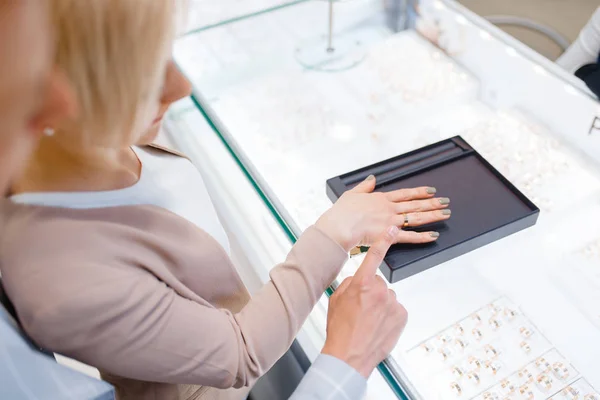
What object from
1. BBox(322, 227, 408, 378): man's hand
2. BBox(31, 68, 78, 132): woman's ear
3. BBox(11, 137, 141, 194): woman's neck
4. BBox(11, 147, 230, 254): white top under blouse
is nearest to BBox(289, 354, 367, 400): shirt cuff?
BBox(322, 227, 408, 378): man's hand

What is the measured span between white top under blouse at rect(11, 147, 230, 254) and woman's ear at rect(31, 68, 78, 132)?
262mm

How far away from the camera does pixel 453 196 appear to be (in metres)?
0.88

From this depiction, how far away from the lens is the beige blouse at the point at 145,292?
20.9 inches

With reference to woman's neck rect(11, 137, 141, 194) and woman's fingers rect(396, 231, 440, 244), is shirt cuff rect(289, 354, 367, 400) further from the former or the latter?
woman's neck rect(11, 137, 141, 194)

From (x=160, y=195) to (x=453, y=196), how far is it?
488 millimetres

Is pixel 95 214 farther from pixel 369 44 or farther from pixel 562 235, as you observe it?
pixel 369 44

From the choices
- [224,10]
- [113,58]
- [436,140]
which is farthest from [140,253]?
[224,10]

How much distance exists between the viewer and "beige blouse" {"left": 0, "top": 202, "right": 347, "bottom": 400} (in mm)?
530

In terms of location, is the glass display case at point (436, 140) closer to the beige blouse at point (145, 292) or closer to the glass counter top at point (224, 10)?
the glass counter top at point (224, 10)

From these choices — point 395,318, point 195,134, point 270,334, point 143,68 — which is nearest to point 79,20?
point 143,68

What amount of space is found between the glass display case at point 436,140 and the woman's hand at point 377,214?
0.09 metres

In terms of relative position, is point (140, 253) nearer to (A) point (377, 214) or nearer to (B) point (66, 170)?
(B) point (66, 170)

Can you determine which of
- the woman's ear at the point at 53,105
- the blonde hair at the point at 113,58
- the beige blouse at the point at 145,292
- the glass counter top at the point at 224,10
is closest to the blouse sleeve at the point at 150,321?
the beige blouse at the point at 145,292

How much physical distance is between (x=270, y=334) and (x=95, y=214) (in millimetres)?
268
